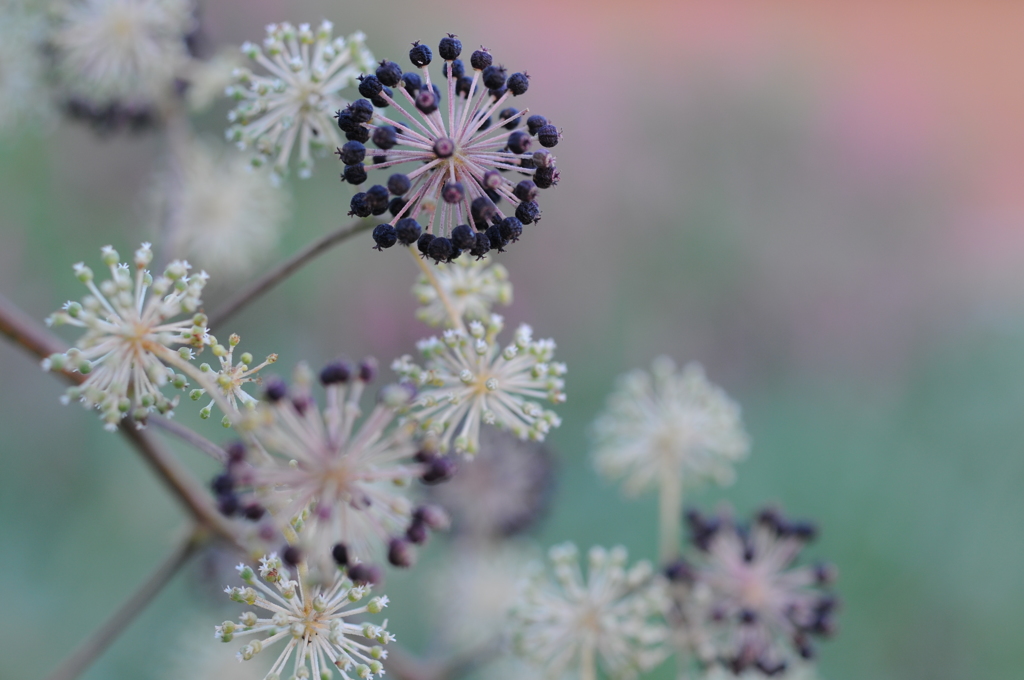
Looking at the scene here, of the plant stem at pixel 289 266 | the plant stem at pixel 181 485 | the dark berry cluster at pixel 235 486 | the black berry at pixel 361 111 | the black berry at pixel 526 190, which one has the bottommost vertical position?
the dark berry cluster at pixel 235 486

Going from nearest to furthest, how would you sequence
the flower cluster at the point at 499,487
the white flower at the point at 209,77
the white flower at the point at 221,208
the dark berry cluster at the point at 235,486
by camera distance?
the dark berry cluster at the point at 235,486 < the white flower at the point at 209,77 < the white flower at the point at 221,208 < the flower cluster at the point at 499,487

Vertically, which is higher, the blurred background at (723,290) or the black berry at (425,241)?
the blurred background at (723,290)

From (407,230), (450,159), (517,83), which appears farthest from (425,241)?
(517,83)

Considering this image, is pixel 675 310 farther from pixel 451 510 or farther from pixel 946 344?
pixel 451 510

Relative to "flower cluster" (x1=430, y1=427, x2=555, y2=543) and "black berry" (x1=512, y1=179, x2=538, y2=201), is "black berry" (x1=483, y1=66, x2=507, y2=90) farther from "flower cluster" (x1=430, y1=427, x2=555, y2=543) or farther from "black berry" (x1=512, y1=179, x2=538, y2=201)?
"flower cluster" (x1=430, y1=427, x2=555, y2=543)

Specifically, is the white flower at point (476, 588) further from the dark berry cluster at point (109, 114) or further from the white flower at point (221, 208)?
the dark berry cluster at point (109, 114)

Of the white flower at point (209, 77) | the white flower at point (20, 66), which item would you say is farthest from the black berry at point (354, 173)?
the white flower at point (20, 66)
